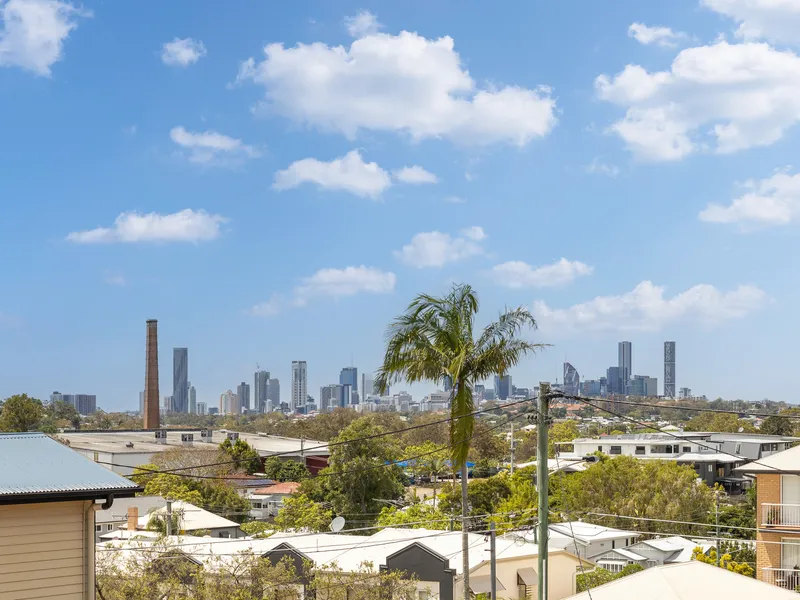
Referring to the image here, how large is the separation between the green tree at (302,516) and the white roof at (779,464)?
25683 mm

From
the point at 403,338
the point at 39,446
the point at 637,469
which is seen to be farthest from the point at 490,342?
the point at 637,469

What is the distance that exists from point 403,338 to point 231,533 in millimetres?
33153

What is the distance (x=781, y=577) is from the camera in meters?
31.9

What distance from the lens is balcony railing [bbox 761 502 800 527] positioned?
3216cm

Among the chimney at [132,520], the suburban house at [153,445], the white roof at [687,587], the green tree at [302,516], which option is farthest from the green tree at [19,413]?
the white roof at [687,587]

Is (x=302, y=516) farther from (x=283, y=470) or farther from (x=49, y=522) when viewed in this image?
(x=49, y=522)

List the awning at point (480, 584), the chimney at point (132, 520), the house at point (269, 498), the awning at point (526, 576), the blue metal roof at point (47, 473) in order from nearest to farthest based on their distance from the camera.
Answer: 1. the blue metal roof at point (47, 473)
2. the awning at point (480, 584)
3. the awning at point (526, 576)
4. the chimney at point (132, 520)
5. the house at point (269, 498)

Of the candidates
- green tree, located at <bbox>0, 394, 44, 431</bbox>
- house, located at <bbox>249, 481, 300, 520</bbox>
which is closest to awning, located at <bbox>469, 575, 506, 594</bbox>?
house, located at <bbox>249, 481, 300, 520</bbox>

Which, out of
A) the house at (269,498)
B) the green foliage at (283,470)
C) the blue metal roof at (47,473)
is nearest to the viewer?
the blue metal roof at (47,473)

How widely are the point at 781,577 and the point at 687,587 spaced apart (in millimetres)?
16416

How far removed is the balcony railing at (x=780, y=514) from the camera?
3216cm

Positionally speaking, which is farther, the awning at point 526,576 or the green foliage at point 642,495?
the green foliage at point 642,495

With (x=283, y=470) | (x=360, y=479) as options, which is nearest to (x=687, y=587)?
(x=360, y=479)

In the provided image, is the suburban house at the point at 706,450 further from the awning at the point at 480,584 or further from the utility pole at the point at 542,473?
the utility pole at the point at 542,473
